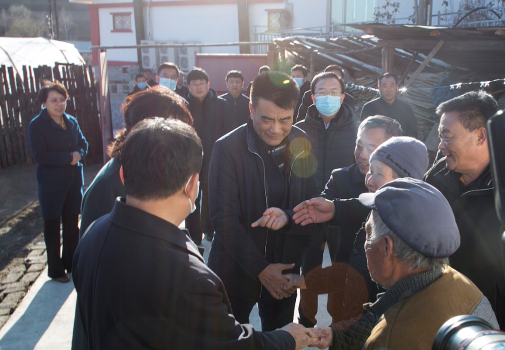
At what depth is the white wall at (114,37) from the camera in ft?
73.5

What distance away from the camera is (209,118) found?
209 inches

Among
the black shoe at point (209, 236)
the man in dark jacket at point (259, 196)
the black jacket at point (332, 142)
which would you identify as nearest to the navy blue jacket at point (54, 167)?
the black shoe at point (209, 236)

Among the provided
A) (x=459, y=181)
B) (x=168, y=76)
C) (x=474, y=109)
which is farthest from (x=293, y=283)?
(x=168, y=76)

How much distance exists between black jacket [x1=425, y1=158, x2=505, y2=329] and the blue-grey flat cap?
754 millimetres

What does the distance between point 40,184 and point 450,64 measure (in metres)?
8.66

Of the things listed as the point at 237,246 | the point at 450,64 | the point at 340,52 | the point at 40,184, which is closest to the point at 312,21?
the point at 340,52

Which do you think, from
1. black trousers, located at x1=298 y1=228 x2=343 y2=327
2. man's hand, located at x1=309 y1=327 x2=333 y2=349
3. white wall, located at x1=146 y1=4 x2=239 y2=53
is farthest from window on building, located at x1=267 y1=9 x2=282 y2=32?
man's hand, located at x1=309 y1=327 x2=333 y2=349

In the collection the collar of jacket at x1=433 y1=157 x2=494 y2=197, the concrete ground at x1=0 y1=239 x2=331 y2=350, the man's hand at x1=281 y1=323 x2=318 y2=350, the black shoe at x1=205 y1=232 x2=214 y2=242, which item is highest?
the collar of jacket at x1=433 y1=157 x2=494 y2=197

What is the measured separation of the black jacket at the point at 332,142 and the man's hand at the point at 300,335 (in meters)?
1.77

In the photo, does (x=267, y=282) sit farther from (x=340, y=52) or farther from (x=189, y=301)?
(x=340, y=52)

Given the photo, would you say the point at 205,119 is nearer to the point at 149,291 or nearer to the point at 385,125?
the point at 385,125

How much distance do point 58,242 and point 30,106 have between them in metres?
6.07

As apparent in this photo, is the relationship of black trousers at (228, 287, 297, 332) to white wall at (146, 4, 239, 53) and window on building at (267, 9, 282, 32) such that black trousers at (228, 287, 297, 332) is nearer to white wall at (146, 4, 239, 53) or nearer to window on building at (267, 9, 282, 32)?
window on building at (267, 9, 282, 32)

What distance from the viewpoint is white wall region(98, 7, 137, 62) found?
73.5 feet
